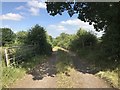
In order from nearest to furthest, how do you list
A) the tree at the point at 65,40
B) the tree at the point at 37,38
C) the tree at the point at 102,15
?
the tree at the point at 102,15 < the tree at the point at 37,38 < the tree at the point at 65,40

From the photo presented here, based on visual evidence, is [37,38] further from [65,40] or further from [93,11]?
[65,40]

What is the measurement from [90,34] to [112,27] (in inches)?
746

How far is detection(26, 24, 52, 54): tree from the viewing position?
91.1ft

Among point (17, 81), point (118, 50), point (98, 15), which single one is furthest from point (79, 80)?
point (98, 15)

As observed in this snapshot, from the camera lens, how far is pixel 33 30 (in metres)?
28.7

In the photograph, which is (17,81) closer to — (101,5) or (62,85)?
(62,85)

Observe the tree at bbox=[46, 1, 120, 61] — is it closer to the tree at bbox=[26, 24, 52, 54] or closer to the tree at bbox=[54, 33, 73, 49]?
the tree at bbox=[26, 24, 52, 54]

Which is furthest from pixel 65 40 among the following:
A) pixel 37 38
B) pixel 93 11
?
pixel 93 11

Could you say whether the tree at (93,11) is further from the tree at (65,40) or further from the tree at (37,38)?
the tree at (65,40)

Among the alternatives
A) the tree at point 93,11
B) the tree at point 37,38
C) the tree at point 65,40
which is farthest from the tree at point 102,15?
the tree at point 65,40

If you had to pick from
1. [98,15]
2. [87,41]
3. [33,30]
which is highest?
[98,15]

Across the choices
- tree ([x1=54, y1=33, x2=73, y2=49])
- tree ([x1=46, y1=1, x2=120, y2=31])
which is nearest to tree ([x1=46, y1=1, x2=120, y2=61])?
tree ([x1=46, y1=1, x2=120, y2=31])

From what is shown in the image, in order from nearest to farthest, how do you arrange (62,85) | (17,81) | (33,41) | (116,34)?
(62,85) → (17,81) → (116,34) → (33,41)

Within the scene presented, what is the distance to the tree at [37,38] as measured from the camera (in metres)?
27.8
